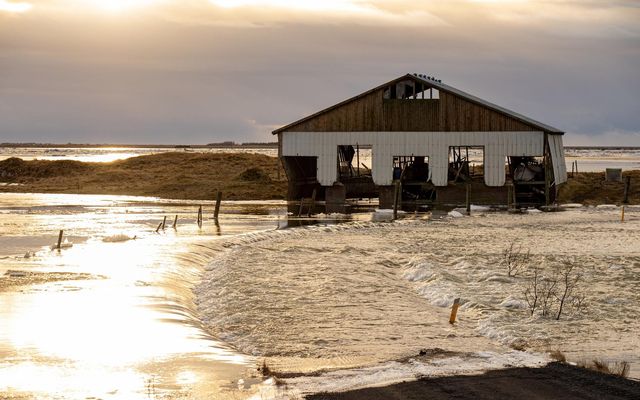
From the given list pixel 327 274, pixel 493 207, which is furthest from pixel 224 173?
pixel 327 274

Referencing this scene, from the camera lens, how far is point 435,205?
55188 millimetres

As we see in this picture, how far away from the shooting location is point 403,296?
79.4 feet

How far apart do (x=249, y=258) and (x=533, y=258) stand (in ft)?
29.6

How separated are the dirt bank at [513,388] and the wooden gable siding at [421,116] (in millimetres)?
39939

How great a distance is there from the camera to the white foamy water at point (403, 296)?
17.9 meters

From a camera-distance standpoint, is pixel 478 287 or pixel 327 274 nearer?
pixel 478 287

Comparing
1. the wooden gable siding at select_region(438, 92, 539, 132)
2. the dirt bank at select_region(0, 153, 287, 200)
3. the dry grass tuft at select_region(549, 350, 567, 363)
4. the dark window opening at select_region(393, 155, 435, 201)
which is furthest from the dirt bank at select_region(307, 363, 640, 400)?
the dirt bank at select_region(0, 153, 287, 200)

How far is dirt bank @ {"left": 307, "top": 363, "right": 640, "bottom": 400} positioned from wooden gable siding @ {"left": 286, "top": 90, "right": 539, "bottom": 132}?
3994 cm

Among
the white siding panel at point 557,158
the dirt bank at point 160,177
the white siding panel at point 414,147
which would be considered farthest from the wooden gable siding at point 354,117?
the dirt bank at point 160,177

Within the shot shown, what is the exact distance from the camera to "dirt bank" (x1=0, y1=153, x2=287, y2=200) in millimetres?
66562

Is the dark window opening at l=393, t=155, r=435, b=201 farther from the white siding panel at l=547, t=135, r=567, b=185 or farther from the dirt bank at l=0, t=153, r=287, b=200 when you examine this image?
the dirt bank at l=0, t=153, r=287, b=200

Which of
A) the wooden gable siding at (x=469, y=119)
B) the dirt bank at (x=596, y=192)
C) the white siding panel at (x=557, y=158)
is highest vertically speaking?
the wooden gable siding at (x=469, y=119)

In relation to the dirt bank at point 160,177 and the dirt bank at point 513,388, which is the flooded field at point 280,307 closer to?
the dirt bank at point 513,388

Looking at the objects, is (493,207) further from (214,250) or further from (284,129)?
(214,250)
